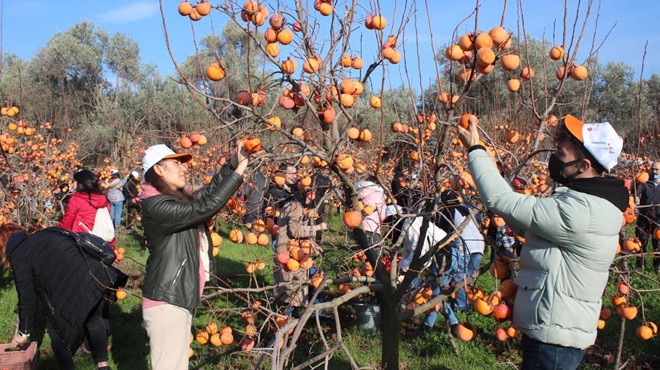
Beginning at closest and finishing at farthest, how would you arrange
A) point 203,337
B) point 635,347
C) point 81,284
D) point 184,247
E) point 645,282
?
point 184,247 → point 203,337 → point 81,284 → point 635,347 → point 645,282

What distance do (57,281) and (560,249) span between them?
3334 mm

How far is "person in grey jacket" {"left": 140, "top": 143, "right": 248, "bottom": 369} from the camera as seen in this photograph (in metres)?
2.78

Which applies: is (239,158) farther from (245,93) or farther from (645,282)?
(645,282)

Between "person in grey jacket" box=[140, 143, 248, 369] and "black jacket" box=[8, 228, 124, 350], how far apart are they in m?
1.16

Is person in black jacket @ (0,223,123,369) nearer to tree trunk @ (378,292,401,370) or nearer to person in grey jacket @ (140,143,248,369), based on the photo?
person in grey jacket @ (140,143,248,369)

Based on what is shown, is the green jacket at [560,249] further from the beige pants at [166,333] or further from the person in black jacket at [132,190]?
the person in black jacket at [132,190]

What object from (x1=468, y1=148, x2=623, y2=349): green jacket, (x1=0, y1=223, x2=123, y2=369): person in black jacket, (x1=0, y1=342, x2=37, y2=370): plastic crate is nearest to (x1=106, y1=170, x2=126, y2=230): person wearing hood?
(x1=0, y1=223, x2=123, y2=369): person in black jacket

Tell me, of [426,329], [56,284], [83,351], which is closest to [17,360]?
[56,284]

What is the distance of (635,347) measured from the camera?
4.68m

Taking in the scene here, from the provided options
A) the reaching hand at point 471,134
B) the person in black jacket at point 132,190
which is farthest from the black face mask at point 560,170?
the person in black jacket at point 132,190

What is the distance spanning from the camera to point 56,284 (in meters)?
3.83

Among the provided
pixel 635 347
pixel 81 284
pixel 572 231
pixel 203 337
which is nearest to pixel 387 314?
pixel 203 337

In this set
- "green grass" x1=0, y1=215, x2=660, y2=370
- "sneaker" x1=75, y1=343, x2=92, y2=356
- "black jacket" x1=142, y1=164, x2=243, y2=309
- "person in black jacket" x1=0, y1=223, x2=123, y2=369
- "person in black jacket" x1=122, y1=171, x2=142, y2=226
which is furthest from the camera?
"person in black jacket" x1=122, y1=171, x2=142, y2=226

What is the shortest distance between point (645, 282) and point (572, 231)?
5.89 metres
